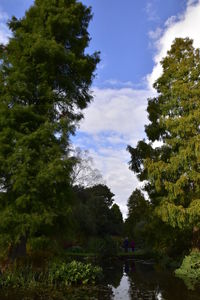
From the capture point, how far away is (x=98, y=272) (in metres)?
11.7

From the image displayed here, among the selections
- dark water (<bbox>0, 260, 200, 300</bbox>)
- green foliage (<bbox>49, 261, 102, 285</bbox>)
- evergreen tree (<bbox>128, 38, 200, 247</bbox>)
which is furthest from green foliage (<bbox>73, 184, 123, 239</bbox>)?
dark water (<bbox>0, 260, 200, 300</bbox>)

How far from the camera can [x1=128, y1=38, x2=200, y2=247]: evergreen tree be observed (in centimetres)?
1393

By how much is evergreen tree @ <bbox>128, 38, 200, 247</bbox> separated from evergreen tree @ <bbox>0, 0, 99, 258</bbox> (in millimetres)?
4859

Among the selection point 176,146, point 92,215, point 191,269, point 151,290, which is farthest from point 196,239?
point 92,215

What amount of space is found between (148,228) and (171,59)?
30.9 feet

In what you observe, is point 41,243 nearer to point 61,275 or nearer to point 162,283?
point 61,275

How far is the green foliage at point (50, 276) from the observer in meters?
9.29

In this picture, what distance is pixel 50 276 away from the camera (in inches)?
383

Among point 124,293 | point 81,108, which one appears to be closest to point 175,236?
point 124,293

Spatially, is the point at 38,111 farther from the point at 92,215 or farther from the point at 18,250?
the point at 92,215

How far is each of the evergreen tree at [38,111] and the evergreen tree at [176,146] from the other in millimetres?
4859

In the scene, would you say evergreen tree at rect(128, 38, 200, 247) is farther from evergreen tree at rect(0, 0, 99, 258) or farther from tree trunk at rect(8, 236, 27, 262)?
tree trunk at rect(8, 236, 27, 262)

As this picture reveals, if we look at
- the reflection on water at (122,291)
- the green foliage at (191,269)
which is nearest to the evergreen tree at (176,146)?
the green foliage at (191,269)

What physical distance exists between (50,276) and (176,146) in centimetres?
893
